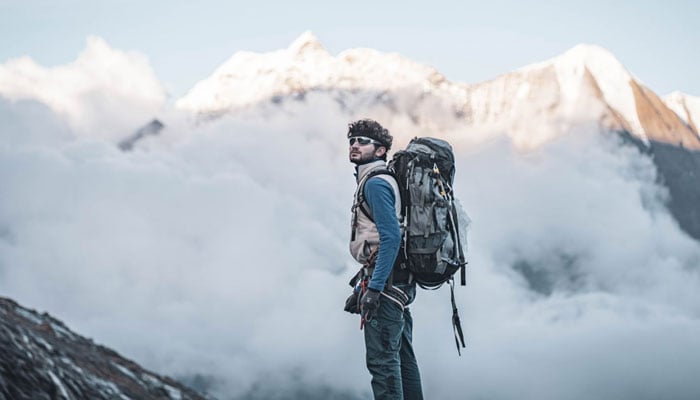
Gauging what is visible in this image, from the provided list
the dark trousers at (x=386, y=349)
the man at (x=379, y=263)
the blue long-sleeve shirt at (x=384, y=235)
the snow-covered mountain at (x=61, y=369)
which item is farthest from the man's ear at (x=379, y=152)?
the snow-covered mountain at (x=61, y=369)

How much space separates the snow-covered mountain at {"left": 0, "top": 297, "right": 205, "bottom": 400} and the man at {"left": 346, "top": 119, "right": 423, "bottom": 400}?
352cm

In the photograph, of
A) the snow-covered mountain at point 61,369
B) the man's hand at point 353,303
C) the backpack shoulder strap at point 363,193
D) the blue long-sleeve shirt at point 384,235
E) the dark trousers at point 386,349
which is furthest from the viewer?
the snow-covered mountain at point 61,369

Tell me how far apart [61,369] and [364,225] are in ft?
15.3

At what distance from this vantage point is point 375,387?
7.73m

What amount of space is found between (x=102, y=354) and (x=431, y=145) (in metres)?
9.64

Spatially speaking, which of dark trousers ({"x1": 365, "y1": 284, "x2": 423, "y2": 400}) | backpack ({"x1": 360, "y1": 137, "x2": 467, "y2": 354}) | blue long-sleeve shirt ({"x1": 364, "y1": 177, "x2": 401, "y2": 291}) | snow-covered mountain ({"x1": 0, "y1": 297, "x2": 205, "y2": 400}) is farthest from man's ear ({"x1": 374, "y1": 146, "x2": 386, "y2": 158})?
snow-covered mountain ({"x1": 0, "y1": 297, "x2": 205, "y2": 400})

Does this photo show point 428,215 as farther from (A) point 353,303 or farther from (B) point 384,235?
(A) point 353,303

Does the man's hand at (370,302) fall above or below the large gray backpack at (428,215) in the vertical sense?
below

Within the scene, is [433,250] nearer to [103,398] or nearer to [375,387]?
[375,387]

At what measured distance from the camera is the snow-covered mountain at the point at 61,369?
8.29 meters

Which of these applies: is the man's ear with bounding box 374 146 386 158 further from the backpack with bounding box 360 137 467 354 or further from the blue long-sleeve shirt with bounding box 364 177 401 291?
the blue long-sleeve shirt with bounding box 364 177 401 291

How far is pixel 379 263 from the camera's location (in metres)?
7.55

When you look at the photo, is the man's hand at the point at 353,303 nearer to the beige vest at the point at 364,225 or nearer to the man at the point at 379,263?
the man at the point at 379,263

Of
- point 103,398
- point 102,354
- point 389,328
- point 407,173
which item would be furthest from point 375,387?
point 102,354
